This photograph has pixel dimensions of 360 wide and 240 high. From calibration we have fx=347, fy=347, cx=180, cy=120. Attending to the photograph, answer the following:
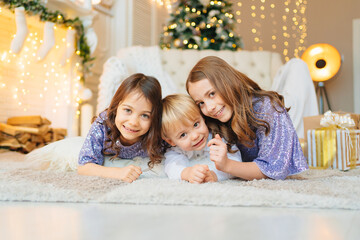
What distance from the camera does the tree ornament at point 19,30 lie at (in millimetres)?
2453

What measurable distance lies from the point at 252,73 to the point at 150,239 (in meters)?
2.40

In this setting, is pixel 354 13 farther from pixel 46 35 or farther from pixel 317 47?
pixel 46 35

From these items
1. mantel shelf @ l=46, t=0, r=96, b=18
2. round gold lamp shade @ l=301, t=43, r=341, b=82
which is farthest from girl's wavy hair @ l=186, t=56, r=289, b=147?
round gold lamp shade @ l=301, t=43, r=341, b=82

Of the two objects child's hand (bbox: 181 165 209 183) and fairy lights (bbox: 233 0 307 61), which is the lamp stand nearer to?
fairy lights (bbox: 233 0 307 61)

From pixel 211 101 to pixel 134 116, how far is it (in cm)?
28

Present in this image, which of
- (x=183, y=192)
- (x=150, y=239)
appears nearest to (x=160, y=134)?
(x=183, y=192)

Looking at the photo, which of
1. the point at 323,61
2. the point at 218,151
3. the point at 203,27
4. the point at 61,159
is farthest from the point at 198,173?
the point at 323,61

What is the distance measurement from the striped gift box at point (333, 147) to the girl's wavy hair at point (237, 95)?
58 cm

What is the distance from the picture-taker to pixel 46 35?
269cm

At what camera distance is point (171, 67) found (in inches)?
109

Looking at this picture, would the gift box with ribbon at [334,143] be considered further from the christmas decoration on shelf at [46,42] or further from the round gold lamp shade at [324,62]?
the round gold lamp shade at [324,62]

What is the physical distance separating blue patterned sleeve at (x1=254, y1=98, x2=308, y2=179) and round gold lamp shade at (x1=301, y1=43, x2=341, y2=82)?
2833mm

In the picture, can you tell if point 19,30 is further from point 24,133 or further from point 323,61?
point 323,61

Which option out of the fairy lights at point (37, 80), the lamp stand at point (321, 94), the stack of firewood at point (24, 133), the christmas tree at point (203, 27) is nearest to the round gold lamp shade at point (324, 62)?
the lamp stand at point (321, 94)
